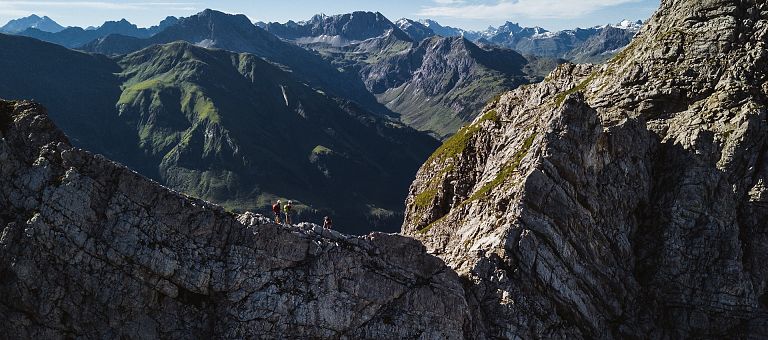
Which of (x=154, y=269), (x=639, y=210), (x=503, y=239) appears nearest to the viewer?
(x=154, y=269)

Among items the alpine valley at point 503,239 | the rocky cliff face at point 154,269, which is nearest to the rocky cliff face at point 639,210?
the alpine valley at point 503,239

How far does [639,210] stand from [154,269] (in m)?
47.2

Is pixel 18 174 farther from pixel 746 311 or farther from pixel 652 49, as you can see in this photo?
pixel 652 49

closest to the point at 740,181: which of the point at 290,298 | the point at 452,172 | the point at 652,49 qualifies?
the point at 652,49

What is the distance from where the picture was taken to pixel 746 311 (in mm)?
51094

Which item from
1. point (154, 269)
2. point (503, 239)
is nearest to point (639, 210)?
point (503, 239)

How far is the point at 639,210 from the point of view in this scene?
190ft

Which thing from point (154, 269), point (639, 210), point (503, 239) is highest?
point (639, 210)

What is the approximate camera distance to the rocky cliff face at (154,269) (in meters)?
40.1

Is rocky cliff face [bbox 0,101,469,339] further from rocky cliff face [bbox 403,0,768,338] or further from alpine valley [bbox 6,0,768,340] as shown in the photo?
rocky cliff face [bbox 403,0,768,338]

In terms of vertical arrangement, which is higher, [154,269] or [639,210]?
[639,210]

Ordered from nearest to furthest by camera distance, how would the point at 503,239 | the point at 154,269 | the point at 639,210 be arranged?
the point at 154,269 → the point at 503,239 → the point at 639,210

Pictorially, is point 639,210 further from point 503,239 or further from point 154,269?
point 154,269

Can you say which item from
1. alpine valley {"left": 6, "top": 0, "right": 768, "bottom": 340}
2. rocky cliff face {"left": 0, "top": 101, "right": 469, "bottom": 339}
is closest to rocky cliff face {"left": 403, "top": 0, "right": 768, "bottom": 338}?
alpine valley {"left": 6, "top": 0, "right": 768, "bottom": 340}
